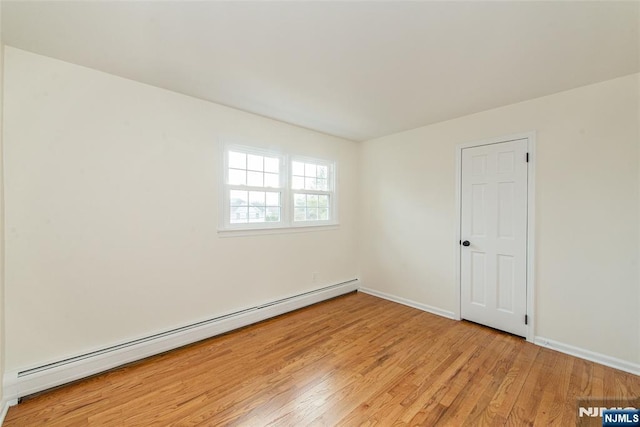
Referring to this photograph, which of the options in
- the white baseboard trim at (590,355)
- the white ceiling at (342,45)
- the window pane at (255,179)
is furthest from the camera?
the window pane at (255,179)

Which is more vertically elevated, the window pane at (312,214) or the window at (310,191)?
the window at (310,191)

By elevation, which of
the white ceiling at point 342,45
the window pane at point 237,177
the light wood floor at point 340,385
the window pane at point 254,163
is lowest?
the light wood floor at point 340,385

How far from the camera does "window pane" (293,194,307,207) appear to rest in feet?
11.9

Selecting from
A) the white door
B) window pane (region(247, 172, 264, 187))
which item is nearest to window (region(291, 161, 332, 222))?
window pane (region(247, 172, 264, 187))

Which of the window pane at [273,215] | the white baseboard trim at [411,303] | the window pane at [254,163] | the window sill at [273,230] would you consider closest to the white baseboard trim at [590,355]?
the white baseboard trim at [411,303]

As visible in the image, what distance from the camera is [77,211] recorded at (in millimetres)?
2102

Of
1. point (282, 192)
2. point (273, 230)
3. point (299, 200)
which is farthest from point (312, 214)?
point (273, 230)

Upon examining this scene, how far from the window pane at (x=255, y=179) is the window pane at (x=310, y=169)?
0.74 m

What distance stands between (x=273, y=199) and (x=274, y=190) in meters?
0.12

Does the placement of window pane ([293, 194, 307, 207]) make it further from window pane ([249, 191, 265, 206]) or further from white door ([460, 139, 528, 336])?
white door ([460, 139, 528, 336])

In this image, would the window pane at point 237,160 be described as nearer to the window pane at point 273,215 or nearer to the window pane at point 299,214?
the window pane at point 273,215

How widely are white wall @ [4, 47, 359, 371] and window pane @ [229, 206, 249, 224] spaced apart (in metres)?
0.21

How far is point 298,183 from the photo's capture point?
3666 millimetres

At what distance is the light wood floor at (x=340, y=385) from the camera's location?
1717 millimetres
